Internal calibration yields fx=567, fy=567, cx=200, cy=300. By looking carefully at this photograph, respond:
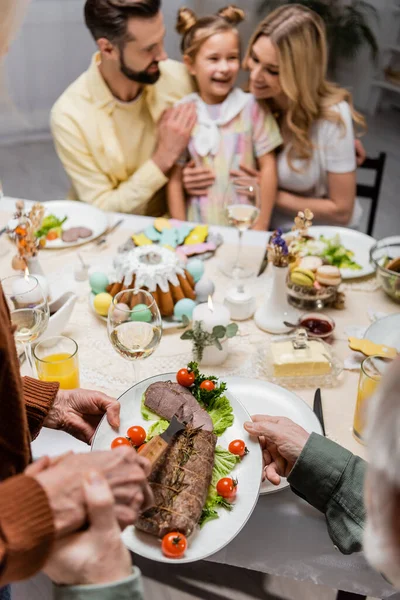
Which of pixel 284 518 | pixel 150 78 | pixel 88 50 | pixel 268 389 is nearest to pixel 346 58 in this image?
pixel 88 50

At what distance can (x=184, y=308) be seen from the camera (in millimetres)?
1505

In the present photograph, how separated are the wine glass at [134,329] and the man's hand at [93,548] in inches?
21.5

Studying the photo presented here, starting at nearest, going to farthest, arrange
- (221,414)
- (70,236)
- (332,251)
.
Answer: (221,414) < (332,251) < (70,236)

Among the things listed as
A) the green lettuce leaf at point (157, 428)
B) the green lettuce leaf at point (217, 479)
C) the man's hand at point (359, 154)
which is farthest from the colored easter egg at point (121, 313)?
the man's hand at point (359, 154)

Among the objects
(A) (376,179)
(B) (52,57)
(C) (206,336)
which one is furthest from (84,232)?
(B) (52,57)

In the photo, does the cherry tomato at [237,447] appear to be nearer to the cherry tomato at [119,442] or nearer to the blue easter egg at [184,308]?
the cherry tomato at [119,442]

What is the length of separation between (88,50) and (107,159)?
2.79 m

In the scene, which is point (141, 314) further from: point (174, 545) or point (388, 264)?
point (388, 264)

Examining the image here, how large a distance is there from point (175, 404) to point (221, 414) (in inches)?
3.7

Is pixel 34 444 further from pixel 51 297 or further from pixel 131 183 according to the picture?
pixel 131 183

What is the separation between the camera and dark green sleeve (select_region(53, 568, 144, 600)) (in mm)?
645

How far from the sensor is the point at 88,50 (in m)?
4.73

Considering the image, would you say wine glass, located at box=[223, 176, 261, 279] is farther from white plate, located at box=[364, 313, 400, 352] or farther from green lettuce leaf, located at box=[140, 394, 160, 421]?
green lettuce leaf, located at box=[140, 394, 160, 421]

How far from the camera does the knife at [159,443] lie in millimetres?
930
